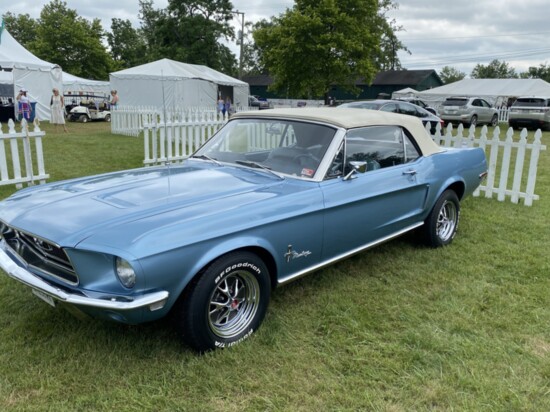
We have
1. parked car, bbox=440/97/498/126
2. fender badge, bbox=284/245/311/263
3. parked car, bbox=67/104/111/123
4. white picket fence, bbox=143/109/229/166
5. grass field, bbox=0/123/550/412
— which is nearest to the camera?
grass field, bbox=0/123/550/412

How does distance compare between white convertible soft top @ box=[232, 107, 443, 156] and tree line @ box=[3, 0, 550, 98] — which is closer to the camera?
white convertible soft top @ box=[232, 107, 443, 156]

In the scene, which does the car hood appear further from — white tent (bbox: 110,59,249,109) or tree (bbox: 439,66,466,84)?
tree (bbox: 439,66,466,84)

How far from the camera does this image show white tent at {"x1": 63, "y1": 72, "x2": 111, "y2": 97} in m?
30.8

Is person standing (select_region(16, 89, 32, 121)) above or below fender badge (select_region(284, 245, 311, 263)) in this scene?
above

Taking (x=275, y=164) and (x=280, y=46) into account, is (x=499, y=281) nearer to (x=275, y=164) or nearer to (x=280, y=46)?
(x=275, y=164)

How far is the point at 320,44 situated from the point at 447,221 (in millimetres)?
23484

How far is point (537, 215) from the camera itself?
6.41 metres

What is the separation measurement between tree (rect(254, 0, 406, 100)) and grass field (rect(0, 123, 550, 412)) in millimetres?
24541

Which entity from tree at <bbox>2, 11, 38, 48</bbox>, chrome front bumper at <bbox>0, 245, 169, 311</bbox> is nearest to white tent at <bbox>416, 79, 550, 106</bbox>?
chrome front bumper at <bbox>0, 245, 169, 311</bbox>

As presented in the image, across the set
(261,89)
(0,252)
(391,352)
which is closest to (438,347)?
(391,352)

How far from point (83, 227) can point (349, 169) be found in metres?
2.15

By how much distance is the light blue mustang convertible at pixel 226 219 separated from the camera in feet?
8.25

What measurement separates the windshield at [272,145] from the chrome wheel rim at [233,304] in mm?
1047

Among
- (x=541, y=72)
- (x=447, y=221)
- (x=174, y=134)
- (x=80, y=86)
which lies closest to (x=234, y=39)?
(x=80, y=86)
